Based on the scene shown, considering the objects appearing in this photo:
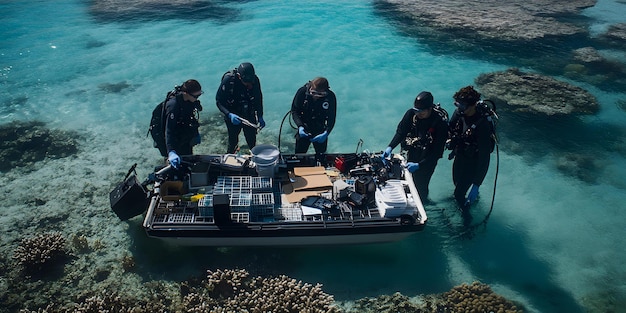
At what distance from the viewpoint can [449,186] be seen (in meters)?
10.5

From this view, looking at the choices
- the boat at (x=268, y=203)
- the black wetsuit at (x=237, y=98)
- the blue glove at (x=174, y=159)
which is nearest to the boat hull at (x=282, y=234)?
the boat at (x=268, y=203)

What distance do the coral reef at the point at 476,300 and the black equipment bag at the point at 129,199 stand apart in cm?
610

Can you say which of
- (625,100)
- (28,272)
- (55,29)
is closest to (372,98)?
(625,100)

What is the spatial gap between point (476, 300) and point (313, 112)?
4.96m

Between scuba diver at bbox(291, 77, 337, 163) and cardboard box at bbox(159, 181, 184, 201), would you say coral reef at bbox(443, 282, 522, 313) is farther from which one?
cardboard box at bbox(159, 181, 184, 201)

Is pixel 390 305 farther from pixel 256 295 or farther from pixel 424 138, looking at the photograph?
pixel 424 138

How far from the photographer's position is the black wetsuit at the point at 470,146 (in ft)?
24.2

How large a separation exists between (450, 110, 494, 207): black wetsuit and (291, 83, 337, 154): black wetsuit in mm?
2542

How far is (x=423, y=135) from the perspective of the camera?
7.92m

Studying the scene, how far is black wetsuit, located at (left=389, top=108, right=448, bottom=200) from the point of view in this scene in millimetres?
7738

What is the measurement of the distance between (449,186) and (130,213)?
25.3ft

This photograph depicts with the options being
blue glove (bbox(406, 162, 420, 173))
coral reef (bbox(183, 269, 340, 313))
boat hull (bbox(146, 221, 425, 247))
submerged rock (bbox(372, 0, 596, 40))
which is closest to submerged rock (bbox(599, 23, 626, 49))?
submerged rock (bbox(372, 0, 596, 40))

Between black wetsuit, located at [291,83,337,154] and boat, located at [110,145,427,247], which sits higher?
black wetsuit, located at [291,83,337,154]

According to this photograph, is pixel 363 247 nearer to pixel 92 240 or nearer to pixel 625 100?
pixel 92 240
